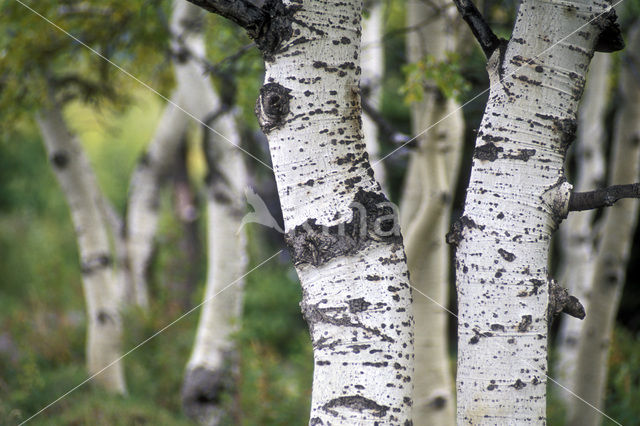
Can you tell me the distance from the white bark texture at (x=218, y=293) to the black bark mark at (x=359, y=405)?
2541 mm

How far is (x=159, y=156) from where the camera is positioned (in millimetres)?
5438

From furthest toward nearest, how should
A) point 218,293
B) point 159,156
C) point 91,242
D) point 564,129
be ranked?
point 159,156
point 91,242
point 218,293
point 564,129

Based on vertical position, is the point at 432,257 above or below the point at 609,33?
below

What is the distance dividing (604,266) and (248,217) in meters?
2.63

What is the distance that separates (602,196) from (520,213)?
25cm

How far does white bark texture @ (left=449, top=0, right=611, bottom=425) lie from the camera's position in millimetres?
1472

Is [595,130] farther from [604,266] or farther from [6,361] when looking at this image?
[6,361]

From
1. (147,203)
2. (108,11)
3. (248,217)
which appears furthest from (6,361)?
→ (248,217)

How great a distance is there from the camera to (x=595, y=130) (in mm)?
4438

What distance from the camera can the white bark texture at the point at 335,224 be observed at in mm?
1436

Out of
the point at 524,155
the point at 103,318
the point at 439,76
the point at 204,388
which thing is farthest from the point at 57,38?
the point at 524,155

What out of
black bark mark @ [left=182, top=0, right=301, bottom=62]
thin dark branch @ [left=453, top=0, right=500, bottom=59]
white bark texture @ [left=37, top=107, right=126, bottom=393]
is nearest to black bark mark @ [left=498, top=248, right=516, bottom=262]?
thin dark branch @ [left=453, top=0, right=500, bottom=59]

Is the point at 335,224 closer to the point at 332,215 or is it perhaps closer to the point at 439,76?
the point at 332,215

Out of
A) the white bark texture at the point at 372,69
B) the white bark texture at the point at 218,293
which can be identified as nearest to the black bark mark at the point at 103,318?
the white bark texture at the point at 218,293
